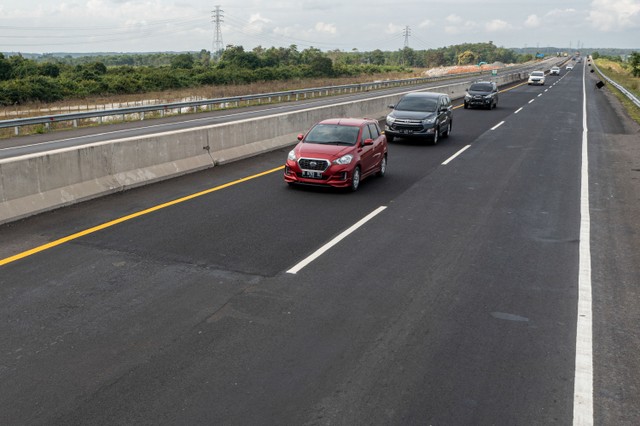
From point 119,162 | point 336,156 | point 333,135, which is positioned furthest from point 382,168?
point 119,162

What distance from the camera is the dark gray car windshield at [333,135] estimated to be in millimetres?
14336

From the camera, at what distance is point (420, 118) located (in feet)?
71.2

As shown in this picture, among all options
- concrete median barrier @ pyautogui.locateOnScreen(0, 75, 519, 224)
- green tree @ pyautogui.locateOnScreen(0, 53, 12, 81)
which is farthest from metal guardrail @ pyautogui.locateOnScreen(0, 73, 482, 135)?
green tree @ pyautogui.locateOnScreen(0, 53, 12, 81)

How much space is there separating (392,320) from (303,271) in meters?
1.91

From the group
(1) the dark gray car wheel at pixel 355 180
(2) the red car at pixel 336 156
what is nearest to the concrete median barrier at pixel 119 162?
(2) the red car at pixel 336 156

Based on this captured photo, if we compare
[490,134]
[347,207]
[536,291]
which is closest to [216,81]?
[490,134]

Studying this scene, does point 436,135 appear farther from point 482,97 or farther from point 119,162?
point 482,97

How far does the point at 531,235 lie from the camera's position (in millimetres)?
10445

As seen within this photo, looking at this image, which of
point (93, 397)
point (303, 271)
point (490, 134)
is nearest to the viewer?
point (93, 397)

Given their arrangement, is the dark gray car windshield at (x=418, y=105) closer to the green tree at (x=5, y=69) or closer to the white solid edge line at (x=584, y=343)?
the white solid edge line at (x=584, y=343)

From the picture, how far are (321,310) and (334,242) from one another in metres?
2.87

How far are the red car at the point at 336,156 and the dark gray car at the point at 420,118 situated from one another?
6579mm

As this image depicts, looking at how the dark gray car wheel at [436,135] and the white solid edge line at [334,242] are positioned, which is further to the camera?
the dark gray car wheel at [436,135]

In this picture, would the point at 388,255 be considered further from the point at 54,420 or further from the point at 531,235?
the point at 54,420
